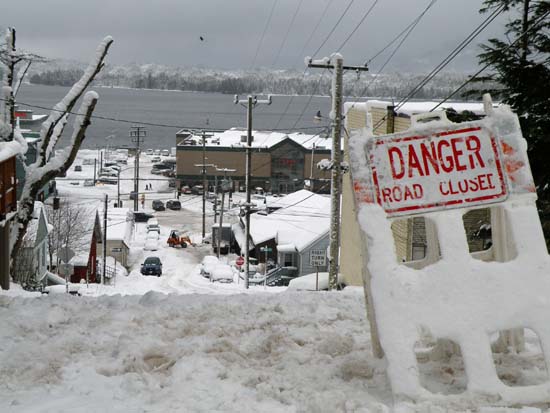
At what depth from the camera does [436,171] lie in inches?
210

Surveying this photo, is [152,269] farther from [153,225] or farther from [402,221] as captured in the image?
[402,221]

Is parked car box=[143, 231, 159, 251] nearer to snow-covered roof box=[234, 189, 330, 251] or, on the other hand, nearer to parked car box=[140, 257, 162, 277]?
snow-covered roof box=[234, 189, 330, 251]

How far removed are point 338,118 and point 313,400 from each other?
15.0m

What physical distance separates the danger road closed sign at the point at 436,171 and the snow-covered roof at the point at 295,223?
119ft

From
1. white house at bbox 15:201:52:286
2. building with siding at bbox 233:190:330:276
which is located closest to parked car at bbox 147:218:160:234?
building with siding at bbox 233:190:330:276

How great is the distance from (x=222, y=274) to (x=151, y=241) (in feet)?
44.9

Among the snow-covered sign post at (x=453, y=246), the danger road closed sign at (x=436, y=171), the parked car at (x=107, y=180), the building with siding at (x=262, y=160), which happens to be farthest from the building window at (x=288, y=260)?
the parked car at (x=107, y=180)

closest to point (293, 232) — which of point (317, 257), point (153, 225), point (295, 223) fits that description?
point (295, 223)

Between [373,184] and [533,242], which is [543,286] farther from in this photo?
[373,184]

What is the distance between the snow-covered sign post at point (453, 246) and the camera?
5.11 meters

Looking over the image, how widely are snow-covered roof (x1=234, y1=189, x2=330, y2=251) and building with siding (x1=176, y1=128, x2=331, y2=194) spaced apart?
21.6m

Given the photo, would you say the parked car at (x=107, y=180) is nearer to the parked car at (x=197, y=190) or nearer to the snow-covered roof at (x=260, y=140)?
the snow-covered roof at (x=260, y=140)

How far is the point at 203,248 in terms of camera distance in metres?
50.7

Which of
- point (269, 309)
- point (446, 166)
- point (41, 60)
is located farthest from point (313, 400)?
point (41, 60)
